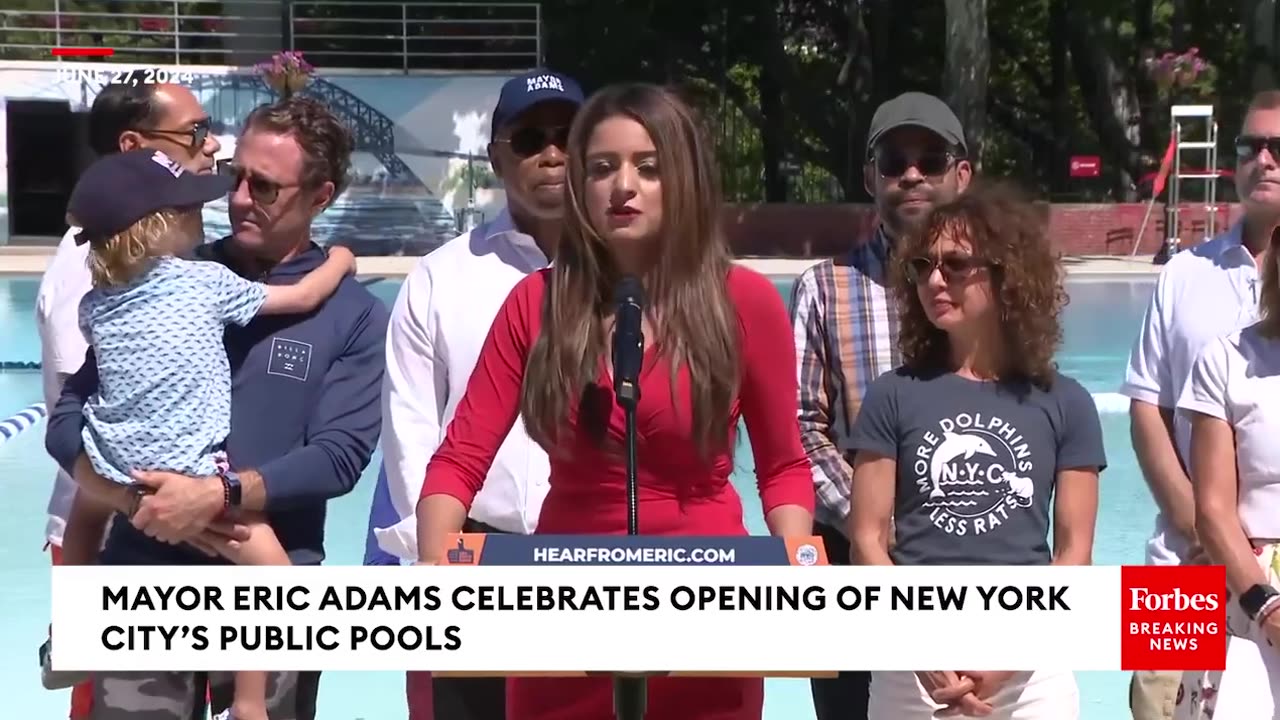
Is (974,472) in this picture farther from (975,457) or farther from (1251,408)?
(1251,408)

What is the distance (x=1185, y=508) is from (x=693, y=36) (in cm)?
2887

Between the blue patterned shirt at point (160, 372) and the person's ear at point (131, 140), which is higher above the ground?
the person's ear at point (131, 140)

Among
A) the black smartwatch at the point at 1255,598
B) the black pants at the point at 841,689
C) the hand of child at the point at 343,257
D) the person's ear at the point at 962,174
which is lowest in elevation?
the black pants at the point at 841,689

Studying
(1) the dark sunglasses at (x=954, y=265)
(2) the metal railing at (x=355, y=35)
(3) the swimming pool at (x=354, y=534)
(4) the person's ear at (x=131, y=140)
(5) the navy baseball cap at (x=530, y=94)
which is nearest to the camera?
(1) the dark sunglasses at (x=954, y=265)

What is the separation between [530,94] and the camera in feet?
12.0

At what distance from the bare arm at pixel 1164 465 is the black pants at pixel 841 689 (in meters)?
0.71

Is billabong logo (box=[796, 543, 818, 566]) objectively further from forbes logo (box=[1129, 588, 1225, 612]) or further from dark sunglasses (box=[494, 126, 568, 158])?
dark sunglasses (box=[494, 126, 568, 158])

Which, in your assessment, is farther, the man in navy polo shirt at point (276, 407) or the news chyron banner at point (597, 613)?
the man in navy polo shirt at point (276, 407)

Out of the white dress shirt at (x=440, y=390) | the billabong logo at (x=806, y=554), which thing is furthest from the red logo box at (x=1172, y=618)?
the white dress shirt at (x=440, y=390)

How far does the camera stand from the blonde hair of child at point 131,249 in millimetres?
3434

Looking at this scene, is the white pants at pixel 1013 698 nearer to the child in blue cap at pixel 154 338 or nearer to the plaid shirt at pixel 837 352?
the plaid shirt at pixel 837 352

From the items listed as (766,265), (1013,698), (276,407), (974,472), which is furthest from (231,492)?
(766,265)

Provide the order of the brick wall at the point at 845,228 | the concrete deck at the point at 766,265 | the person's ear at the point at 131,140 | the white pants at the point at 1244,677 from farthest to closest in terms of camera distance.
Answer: the brick wall at the point at 845,228 < the concrete deck at the point at 766,265 < the person's ear at the point at 131,140 < the white pants at the point at 1244,677

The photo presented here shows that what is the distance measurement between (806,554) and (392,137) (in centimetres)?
2685
